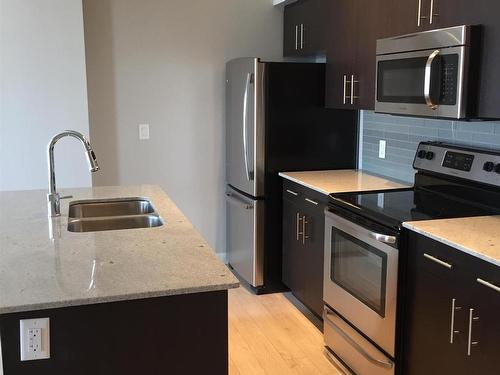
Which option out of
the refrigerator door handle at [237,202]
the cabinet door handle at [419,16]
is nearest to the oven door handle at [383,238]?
the cabinet door handle at [419,16]

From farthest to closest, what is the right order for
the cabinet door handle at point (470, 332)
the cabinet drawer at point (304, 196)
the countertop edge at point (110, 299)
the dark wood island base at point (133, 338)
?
the cabinet drawer at point (304, 196), the cabinet door handle at point (470, 332), the dark wood island base at point (133, 338), the countertop edge at point (110, 299)

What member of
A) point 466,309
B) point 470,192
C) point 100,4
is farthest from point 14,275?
point 100,4

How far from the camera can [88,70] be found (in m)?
4.08

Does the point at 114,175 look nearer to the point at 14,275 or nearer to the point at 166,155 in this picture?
the point at 166,155

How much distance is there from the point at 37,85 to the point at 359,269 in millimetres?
2296

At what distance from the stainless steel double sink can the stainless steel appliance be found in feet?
3.14

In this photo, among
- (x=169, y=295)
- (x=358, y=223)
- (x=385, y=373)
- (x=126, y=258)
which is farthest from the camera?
(x=358, y=223)

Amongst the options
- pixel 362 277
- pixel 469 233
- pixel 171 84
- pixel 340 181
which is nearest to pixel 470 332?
pixel 469 233

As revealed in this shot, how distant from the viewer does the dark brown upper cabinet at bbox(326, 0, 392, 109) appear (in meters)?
3.12

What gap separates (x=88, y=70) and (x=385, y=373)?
291cm

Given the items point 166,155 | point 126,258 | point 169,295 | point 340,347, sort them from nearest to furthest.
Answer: point 169,295 < point 126,258 < point 340,347 < point 166,155

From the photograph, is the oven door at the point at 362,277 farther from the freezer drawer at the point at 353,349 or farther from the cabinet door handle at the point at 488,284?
the cabinet door handle at the point at 488,284

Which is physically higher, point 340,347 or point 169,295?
point 169,295

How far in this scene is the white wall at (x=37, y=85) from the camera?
346cm
